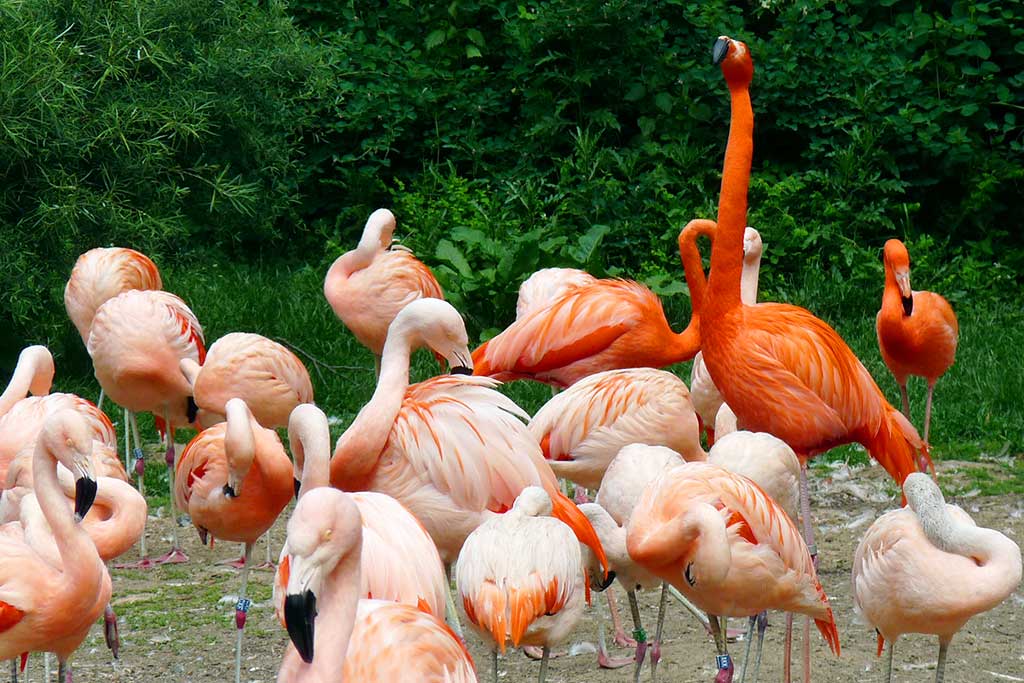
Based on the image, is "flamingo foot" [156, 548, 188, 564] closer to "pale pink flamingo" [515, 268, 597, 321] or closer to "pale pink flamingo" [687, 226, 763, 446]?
"pale pink flamingo" [515, 268, 597, 321]

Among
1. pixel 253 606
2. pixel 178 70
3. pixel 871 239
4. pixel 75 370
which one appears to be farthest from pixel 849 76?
pixel 253 606

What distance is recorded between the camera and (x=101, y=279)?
268 inches

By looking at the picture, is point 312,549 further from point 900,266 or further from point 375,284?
point 900,266

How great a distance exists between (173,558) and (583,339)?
190 cm

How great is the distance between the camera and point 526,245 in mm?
8086

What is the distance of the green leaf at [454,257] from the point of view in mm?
8242

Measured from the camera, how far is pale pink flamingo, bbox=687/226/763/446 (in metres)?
5.77

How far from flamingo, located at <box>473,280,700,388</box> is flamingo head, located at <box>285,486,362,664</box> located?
9.48 ft

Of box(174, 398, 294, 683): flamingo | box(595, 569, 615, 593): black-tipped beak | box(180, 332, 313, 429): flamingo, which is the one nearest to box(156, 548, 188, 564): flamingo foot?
box(180, 332, 313, 429): flamingo

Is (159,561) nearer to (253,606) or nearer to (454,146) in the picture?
(253,606)

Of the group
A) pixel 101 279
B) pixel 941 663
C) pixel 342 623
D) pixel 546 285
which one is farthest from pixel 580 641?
pixel 101 279

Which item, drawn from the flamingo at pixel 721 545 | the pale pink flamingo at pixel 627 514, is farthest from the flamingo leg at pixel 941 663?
the pale pink flamingo at pixel 627 514

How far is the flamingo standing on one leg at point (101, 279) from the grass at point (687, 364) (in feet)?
2.32

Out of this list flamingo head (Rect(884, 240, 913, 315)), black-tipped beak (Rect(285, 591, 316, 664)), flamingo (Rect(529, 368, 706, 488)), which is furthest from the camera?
flamingo head (Rect(884, 240, 913, 315))
